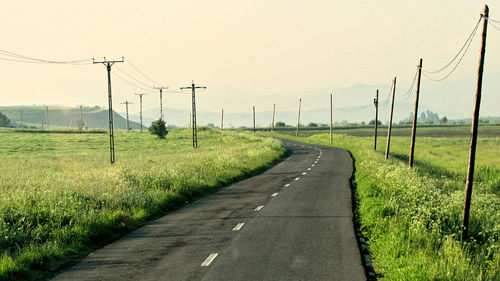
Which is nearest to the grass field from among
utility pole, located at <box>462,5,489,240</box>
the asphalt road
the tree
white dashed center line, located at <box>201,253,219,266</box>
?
the tree

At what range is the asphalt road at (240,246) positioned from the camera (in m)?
8.81

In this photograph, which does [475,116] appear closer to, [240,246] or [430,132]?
[240,246]

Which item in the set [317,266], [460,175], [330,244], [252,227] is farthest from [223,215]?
[460,175]

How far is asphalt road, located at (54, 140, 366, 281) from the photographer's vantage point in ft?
28.9

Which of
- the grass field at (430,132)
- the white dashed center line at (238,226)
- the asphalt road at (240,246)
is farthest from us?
the grass field at (430,132)

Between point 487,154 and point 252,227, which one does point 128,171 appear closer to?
point 252,227

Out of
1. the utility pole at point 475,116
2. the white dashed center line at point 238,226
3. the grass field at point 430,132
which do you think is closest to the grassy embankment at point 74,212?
the white dashed center line at point 238,226

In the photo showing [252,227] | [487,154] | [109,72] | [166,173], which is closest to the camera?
[252,227]

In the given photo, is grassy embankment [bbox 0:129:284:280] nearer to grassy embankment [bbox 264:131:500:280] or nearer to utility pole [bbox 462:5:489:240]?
grassy embankment [bbox 264:131:500:280]

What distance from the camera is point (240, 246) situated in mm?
10852

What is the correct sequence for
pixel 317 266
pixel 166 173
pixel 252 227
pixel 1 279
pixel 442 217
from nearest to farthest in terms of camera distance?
pixel 1 279 < pixel 317 266 < pixel 252 227 < pixel 442 217 < pixel 166 173

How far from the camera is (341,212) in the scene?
15.4 metres

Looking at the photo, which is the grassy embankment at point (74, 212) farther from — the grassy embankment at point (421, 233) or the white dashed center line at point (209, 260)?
the grassy embankment at point (421, 233)

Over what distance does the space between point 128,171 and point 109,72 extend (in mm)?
15325
